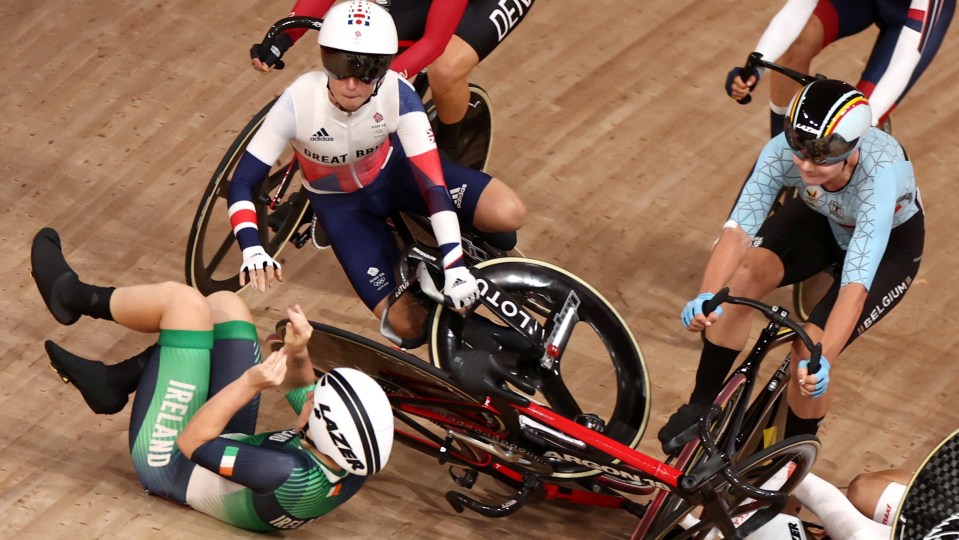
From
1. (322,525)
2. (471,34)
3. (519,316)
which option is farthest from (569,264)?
(322,525)

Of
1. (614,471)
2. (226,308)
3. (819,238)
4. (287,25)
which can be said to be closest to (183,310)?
(226,308)

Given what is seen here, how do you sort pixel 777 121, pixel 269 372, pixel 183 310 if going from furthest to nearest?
1. pixel 777 121
2. pixel 183 310
3. pixel 269 372

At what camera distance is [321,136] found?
16.6 ft

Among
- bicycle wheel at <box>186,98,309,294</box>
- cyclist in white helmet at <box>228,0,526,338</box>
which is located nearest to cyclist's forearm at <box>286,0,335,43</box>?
bicycle wheel at <box>186,98,309,294</box>

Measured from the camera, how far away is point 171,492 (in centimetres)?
458

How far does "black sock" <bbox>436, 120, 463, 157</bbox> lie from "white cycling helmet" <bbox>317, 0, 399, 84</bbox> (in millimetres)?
1254

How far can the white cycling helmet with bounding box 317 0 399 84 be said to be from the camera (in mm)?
4715

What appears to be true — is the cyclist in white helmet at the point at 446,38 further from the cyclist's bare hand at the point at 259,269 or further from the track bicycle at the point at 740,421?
the track bicycle at the point at 740,421

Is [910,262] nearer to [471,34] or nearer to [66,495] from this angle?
[471,34]

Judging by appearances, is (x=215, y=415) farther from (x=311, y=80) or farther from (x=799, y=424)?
(x=799, y=424)

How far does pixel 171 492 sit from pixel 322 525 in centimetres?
51

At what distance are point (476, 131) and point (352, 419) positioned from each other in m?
2.59

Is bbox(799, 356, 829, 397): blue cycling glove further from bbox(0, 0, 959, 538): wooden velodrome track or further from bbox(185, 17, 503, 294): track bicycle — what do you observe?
bbox(185, 17, 503, 294): track bicycle

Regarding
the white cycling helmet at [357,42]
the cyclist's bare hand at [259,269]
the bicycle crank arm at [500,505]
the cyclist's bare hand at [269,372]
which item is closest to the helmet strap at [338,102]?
the white cycling helmet at [357,42]
